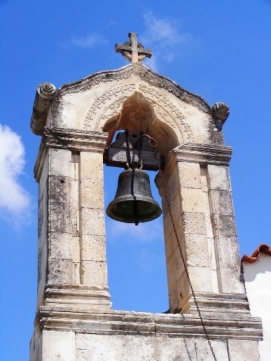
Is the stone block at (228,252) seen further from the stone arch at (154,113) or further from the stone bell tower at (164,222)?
the stone arch at (154,113)

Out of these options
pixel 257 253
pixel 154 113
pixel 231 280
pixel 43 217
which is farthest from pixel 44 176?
pixel 257 253

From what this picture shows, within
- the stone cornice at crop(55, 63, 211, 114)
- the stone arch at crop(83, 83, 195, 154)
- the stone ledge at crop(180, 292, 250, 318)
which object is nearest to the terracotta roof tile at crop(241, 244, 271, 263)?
the stone ledge at crop(180, 292, 250, 318)

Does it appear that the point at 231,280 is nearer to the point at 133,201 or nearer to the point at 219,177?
the point at 219,177

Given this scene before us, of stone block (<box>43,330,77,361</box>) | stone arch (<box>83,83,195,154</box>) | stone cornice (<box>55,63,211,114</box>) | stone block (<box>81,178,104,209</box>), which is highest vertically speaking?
stone cornice (<box>55,63,211,114</box>)

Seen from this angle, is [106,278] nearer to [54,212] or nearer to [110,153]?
[54,212]

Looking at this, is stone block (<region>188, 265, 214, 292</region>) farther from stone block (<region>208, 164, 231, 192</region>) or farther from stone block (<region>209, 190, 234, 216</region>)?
stone block (<region>208, 164, 231, 192</region>)

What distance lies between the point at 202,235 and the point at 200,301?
0.64 meters

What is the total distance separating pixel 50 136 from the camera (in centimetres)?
734

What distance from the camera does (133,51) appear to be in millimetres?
8242

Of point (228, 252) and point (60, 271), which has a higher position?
point (228, 252)

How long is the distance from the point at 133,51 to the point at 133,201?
1598mm

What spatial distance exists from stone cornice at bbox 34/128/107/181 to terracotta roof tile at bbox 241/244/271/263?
1.66 m

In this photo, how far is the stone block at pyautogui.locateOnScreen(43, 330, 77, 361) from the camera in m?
6.30

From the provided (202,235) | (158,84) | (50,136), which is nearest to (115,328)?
(202,235)
